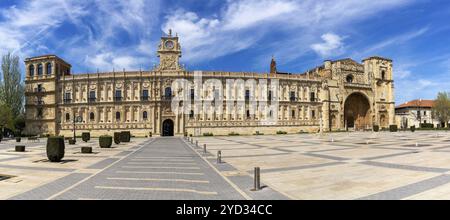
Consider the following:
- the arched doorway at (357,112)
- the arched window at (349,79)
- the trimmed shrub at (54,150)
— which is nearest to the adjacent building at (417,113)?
the arched doorway at (357,112)

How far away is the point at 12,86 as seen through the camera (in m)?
57.6

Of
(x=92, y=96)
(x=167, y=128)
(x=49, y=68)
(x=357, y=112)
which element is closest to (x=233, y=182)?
(x=167, y=128)

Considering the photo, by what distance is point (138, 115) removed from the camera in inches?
2164

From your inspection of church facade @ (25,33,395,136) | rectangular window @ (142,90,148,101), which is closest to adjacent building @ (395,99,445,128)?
church facade @ (25,33,395,136)

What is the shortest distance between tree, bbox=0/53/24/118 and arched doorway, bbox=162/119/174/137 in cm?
3134

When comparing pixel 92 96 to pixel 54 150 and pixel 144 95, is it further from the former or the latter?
pixel 54 150

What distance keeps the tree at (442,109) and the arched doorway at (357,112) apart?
22.2 meters

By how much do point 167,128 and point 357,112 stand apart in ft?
163

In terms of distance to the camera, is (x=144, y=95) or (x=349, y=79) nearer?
(x=144, y=95)

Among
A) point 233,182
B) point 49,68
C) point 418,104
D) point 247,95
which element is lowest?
point 233,182

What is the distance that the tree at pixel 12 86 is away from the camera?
56812 millimetres

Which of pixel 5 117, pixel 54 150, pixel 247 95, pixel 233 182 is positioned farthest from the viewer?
pixel 247 95

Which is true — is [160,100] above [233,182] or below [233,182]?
above
